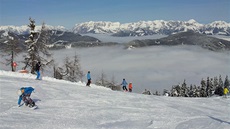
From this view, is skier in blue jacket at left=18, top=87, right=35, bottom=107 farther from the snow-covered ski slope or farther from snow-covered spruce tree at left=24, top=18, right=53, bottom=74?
snow-covered spruce tree at left=24, top=18, right=53, bottom=74

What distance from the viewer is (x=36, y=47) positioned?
162ft

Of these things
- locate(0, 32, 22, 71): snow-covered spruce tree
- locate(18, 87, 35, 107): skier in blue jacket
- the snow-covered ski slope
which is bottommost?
the snow-covered ski slope

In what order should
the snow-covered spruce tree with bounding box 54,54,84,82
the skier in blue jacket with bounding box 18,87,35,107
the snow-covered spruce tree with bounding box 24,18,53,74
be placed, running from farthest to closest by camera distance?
the snow-covered spruce tree with bounding box 54,54,84,82, the snow-covered spruce tree with bounding box 24,18,53,74, the skier in blue jacket with bounding box 18,87,35,107

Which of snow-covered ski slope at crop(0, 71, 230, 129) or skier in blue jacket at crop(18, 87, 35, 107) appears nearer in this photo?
snow-covered ski slope at crop(0, 71, 230, 129)

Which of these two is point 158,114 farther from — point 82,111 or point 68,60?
point 68,60

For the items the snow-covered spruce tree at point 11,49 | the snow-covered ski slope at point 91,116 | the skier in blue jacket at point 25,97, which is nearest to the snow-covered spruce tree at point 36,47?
the snow-covered spruce tree at point 11,49

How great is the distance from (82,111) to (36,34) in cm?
3593

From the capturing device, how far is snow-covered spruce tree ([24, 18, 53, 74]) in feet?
161

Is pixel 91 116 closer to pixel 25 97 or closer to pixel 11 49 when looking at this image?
pixel 25 97

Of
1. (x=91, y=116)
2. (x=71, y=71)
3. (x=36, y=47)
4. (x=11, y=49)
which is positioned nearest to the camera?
(x=91, y=116)

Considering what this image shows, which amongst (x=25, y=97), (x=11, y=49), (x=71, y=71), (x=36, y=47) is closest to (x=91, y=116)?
(x=25, y=97)

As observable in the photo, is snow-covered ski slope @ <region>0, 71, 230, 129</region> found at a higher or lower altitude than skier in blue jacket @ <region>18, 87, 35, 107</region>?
lower

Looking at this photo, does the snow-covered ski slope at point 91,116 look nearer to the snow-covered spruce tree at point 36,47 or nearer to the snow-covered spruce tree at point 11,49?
the snow-covered spruce tree at point 36,47

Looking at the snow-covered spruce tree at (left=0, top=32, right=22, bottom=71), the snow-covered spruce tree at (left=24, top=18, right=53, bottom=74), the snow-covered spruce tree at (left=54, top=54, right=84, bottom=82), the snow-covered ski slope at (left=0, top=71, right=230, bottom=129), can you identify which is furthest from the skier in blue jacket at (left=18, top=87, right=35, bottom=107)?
the snow-covered spruce tree at (left=54, top=54, right=84, bottom=82)
